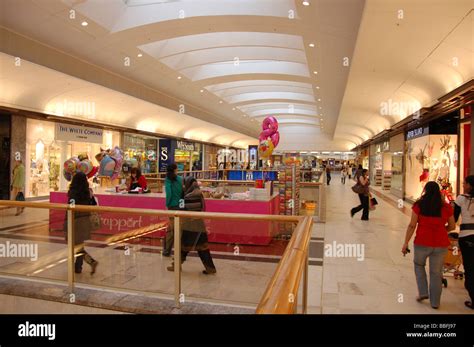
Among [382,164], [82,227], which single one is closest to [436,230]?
[82,227]

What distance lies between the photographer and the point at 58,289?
13.9 feet

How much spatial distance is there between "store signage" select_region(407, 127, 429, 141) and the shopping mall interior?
0.08 m

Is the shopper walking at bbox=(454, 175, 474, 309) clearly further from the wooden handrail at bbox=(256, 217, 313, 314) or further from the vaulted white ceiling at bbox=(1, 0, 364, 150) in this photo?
the vaulted white ceiling at bbox=(1, 0, 364, 150)

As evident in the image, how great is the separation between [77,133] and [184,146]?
41.7 feet

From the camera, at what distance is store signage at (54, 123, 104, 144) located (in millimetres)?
15328

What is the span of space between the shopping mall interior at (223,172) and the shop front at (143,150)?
0.64 m

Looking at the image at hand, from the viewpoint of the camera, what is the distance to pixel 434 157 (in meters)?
12.9

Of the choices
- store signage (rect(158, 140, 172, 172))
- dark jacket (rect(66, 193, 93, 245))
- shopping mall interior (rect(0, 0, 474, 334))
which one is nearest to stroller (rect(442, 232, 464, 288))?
shopping mall interior (rect(0, 0, 474, 334))

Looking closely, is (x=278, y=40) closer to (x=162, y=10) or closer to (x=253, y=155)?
(x=162, y=10)

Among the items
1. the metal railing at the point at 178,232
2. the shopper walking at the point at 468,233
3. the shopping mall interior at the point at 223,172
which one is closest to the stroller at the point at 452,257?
the shopping mall interior at the point at 223,172

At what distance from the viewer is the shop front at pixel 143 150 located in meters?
21.7

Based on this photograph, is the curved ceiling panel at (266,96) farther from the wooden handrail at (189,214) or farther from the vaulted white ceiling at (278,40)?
the wooden handrail at (189,214)
